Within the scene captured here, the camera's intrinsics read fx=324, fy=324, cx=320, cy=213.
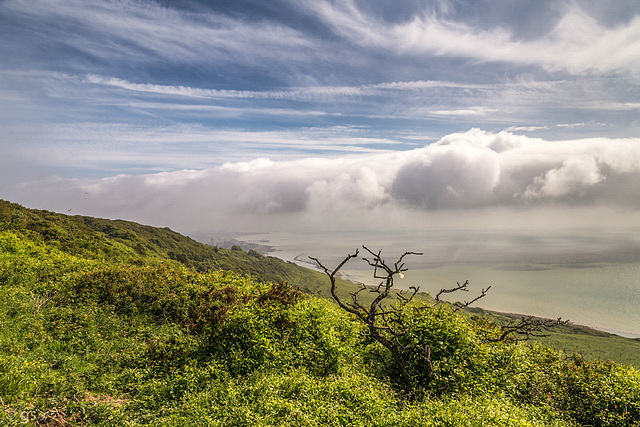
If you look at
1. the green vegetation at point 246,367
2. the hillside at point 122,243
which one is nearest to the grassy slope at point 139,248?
the hillside at point 122,243

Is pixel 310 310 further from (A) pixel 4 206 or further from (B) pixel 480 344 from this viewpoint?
(A) pixel 4 206

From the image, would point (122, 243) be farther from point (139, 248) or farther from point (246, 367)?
point (246, 367)

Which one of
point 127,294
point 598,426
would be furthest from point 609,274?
point 127,294

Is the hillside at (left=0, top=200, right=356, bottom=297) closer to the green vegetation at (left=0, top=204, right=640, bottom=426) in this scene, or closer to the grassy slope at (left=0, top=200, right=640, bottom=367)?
the grassy slope at (left=0, top=200, right=640, bottom=367)

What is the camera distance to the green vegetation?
7836 millimetres

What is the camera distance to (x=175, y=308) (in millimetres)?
15375

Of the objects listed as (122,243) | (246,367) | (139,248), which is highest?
(246,367)

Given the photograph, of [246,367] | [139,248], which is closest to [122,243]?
[139,248]

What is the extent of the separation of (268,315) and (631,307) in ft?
367

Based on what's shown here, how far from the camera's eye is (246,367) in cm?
1057

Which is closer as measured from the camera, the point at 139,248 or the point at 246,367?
the point at 246,367

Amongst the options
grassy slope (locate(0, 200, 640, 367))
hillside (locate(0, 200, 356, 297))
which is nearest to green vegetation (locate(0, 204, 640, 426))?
grassy slope (locate(0, 200, 640, 367))

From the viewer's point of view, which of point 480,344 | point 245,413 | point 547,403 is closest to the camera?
point 245,413

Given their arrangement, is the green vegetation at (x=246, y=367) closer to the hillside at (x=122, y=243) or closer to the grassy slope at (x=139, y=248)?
the grassy slope at (x=139, y=248)
